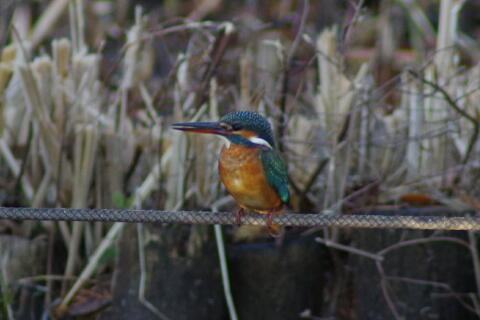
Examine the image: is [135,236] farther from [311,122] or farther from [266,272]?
[311,122]

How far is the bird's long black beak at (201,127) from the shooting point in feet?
5.40

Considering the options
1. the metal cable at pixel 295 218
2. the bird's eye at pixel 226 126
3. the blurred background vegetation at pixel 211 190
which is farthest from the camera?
the blurred background vegetation at pixel 211 190

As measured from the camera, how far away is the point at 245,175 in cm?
188

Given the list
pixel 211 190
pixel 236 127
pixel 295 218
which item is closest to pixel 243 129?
pixel 236 127

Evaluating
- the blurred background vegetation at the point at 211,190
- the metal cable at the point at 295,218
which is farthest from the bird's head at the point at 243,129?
the blurred background vegetation at the point at 211,190

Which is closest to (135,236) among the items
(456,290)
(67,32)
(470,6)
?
(456,290)

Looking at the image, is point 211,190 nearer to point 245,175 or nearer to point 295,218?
point 245,175

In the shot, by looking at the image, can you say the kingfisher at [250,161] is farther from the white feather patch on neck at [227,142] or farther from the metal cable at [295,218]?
the metal cable at [295,218]

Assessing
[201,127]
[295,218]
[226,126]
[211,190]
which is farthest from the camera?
[211,190]

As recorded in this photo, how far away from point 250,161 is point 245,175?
0.04m

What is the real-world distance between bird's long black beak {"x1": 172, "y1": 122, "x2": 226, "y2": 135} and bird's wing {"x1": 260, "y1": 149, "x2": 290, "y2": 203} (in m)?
0.14

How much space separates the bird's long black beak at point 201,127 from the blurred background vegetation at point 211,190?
0.65m

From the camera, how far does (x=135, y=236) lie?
2.41 m

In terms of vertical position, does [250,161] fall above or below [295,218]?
above
